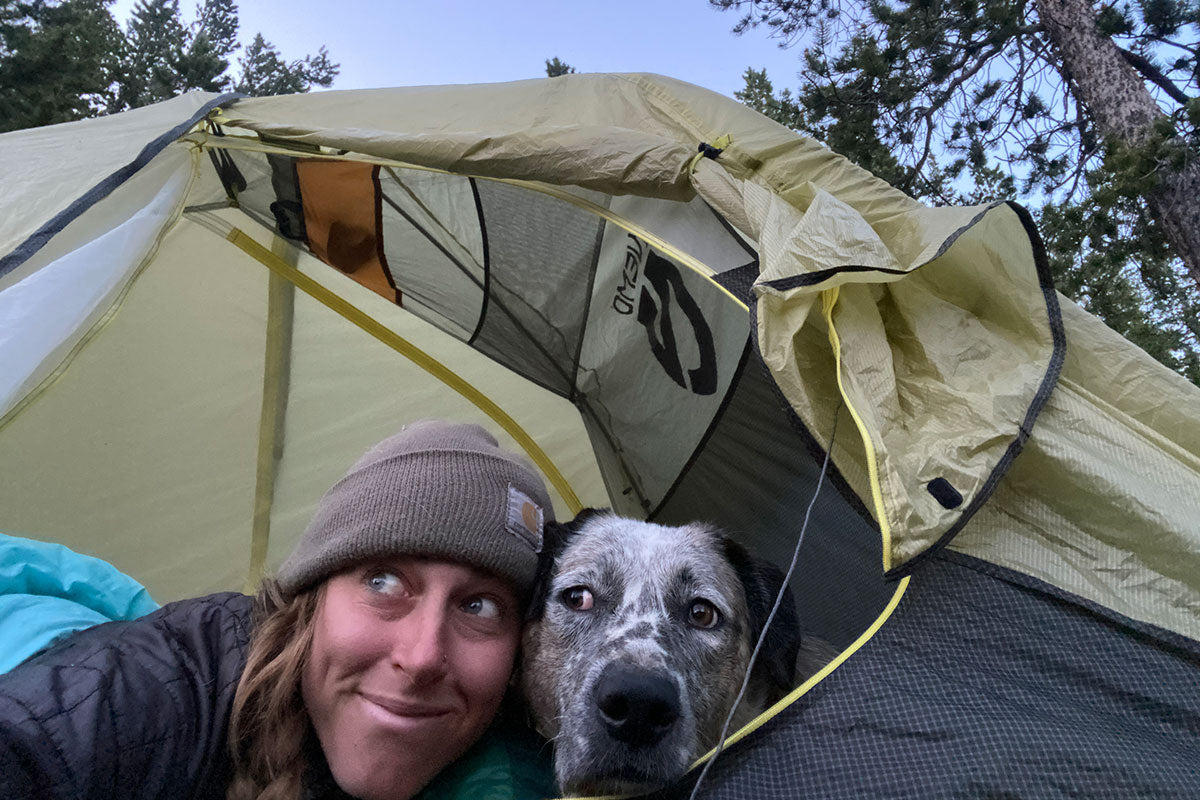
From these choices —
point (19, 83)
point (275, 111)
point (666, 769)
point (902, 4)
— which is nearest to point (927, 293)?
point (666, 769)

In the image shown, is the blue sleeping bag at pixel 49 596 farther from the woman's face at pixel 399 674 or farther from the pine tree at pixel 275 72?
the pine tree at pixel 275 72

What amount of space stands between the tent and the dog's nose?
0.48ft

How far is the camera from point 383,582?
4.59 feet

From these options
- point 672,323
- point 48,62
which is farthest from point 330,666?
point 48,62

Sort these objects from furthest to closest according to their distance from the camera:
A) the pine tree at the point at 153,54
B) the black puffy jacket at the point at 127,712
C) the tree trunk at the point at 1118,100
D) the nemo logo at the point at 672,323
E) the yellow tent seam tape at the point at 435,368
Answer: the pine tree at the point at 153,54 → the tree trunk at the point at 1118,100 → the yellow tent seam tape at the point at 435,368 → the nemo logo at the point at 672,323 → the black puffy jacket at the point at 127,712

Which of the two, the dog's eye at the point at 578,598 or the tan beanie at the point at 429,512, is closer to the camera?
the tan beanie at the point at 429,512

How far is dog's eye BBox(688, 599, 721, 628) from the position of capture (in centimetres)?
172

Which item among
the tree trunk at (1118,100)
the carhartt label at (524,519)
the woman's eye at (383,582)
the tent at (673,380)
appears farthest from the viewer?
the tree trunk at (1118,100)

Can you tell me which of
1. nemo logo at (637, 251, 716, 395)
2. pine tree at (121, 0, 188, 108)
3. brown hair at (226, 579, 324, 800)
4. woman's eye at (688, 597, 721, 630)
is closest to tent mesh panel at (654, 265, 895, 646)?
nemo logo at (637, 251, 716, 395)

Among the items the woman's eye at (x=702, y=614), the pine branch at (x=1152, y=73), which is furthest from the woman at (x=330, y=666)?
the pine branch at (x=1152, y=73)

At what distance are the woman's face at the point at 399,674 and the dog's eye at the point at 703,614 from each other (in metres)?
0.47

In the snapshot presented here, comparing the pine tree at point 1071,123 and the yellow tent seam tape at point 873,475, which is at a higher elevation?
the pine tree at point 1071,123

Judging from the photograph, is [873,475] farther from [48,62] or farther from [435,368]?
[48,62]

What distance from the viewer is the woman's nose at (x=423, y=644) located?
1.27 m
